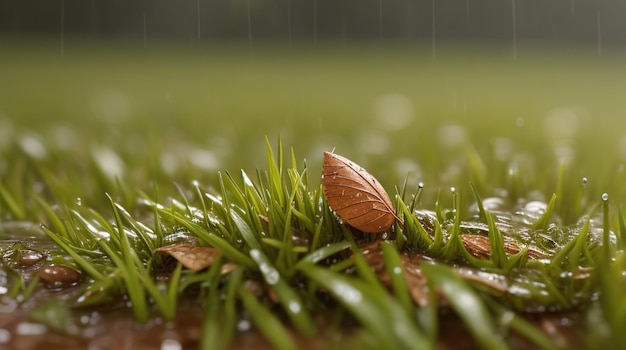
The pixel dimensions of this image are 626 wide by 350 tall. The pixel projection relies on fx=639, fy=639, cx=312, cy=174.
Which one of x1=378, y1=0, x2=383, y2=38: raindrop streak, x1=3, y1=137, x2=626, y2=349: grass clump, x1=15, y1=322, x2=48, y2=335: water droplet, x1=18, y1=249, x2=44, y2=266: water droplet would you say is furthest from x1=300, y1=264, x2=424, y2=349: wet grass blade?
x1=378, y1=0, x2=383, y2=38: raindrop streak

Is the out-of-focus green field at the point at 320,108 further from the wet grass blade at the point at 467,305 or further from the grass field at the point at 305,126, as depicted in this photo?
the wet grass blade at the point at 467,305

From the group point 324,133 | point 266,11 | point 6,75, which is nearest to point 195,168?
point 324,133

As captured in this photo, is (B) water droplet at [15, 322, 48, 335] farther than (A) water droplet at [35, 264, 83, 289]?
No

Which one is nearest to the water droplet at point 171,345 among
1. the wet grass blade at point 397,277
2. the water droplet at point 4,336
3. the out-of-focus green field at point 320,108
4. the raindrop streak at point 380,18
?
the water droplet at point 4,336

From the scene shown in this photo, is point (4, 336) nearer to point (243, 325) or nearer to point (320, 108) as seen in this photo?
point (243, 325)

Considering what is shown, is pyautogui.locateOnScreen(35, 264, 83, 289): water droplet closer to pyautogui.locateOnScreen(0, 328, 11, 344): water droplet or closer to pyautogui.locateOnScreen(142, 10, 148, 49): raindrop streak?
pyautogui.locateOnScreen(0, 328, 11, 344): water droplet

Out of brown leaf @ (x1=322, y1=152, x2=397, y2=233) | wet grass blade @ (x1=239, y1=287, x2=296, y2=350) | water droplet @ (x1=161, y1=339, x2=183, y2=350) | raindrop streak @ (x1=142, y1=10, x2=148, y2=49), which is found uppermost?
raindrop streak @ (x1=142, y1=10, x2=148, y2=49)
